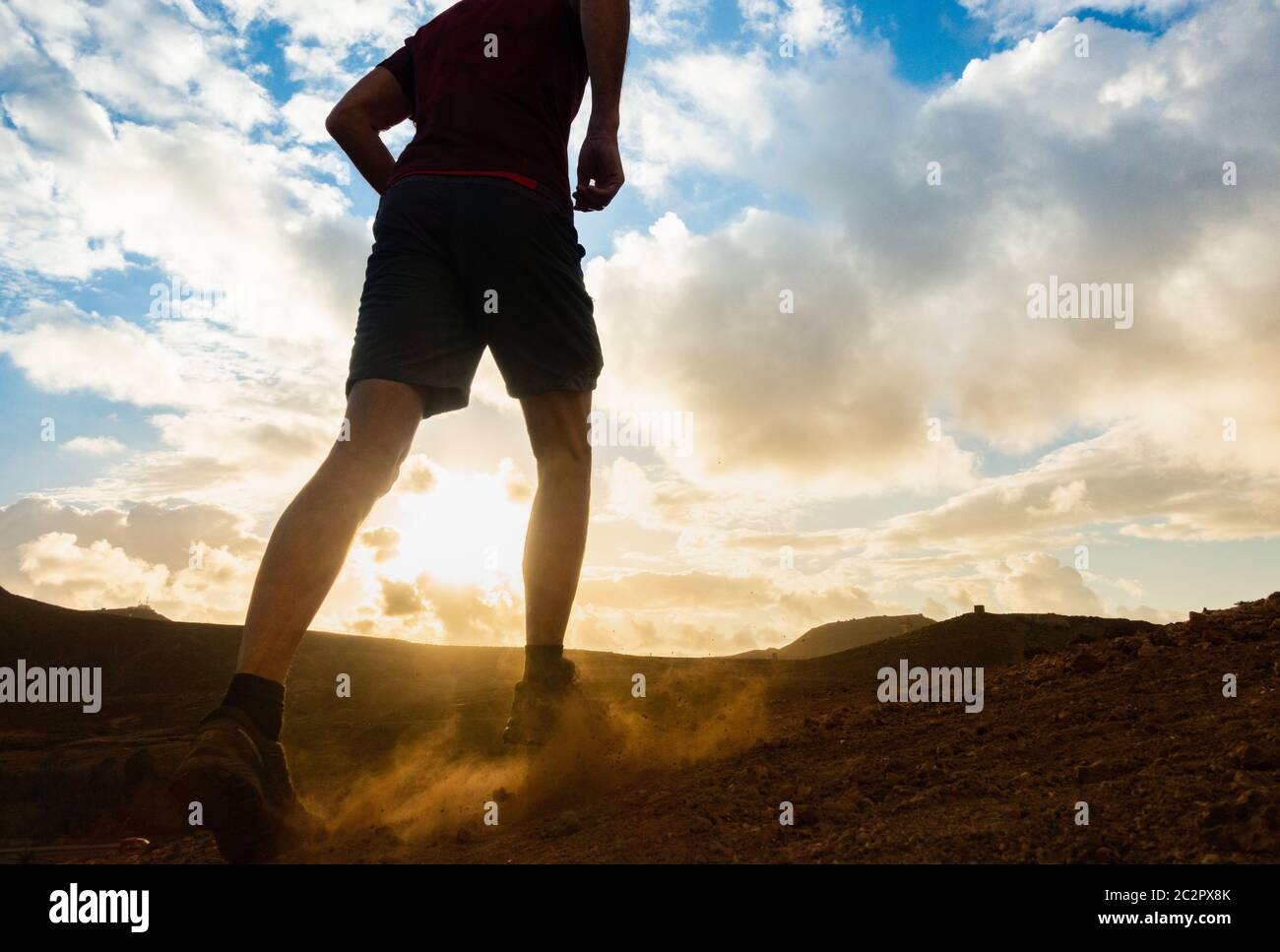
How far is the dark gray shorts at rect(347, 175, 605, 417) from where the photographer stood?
87.9 inches

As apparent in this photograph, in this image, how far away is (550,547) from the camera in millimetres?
2529

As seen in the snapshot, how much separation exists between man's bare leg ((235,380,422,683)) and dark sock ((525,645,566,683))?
67 cm

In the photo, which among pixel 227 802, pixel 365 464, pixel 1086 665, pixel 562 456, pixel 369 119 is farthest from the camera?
pixel 1086 665

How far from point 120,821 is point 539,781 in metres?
5.59

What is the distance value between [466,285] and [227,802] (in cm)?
137

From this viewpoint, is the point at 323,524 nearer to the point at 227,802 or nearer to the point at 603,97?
the point at 227,802

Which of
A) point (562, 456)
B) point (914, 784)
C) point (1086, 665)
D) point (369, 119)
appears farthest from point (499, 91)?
point (1086, 665)

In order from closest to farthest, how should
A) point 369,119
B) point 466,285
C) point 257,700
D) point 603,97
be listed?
1. point 257,700
2. point 466,285
3. point 603,97
4. point 369,119

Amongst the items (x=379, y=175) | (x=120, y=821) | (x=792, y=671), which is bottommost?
(x=120, y=821)

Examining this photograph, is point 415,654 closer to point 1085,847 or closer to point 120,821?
point 120,821

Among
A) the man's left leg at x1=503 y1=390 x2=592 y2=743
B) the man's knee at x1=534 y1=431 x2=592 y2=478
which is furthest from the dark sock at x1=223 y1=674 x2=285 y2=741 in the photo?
the man's knee at x1=534 y1=431 x2=592 y2=478

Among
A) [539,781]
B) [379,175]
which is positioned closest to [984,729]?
[539,781]

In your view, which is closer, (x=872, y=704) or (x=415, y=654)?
(x=872, y=704)
